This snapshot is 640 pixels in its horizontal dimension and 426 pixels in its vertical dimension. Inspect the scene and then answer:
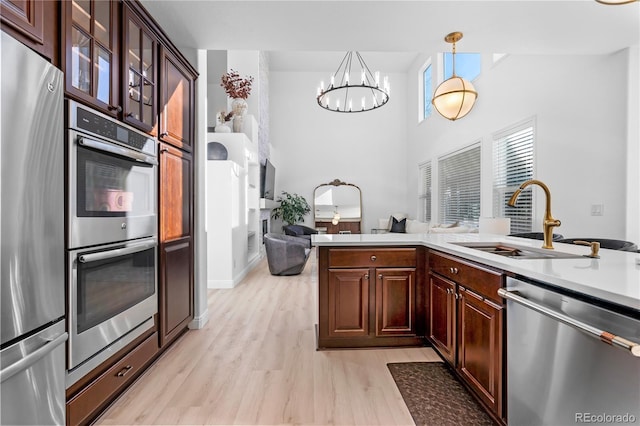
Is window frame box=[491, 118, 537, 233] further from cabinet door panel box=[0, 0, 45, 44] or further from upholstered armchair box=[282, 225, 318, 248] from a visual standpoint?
cabinet door panel box=[0, 0, 45, 44]

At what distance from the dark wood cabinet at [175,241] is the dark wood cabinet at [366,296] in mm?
1136

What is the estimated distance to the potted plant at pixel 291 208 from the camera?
328 inches

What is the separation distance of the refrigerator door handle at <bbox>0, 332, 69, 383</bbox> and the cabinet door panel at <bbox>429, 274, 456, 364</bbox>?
2059mm

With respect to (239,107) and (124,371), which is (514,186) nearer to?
(239,107)

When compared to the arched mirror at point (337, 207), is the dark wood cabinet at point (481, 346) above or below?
below

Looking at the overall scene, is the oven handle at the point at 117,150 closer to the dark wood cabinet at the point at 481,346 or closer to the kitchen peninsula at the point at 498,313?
the kitchen peninsula at the point at 498,313

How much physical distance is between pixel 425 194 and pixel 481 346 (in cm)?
662

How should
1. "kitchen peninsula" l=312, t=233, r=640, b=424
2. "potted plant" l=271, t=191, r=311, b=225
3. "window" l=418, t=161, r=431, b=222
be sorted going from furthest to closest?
"potted plant" l=271, t=191, r=311, b=225 < "window" l=418, t=161, r=431, b=222 < "kitchen peninsula" l=312, t=233, r=640, b=424

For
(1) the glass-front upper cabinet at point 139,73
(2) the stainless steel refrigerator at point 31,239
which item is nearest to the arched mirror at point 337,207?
(1) the glass-front upper cabinet at point 139,73

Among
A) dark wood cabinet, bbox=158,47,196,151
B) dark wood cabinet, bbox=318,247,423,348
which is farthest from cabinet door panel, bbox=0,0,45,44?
dark wood cabinet, bbox=318,247,423,348

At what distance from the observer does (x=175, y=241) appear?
2.50 m

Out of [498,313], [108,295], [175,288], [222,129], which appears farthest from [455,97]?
[222,129]

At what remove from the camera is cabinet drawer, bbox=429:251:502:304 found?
1.58 m

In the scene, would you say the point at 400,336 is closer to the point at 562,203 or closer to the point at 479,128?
the point at 562,203
